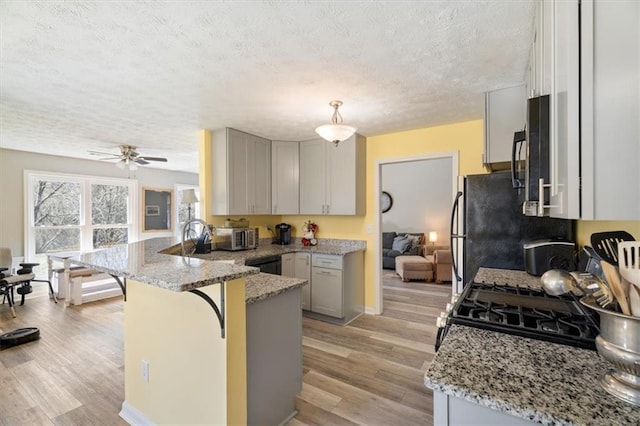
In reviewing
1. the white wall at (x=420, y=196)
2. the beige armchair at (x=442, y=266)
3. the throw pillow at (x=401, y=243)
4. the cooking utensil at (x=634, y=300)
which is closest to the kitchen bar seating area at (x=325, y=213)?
the cooking utensil at (x=634, y=300)

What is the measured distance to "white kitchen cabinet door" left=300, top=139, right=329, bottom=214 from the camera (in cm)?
412

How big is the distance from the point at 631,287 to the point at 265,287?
5.15ft

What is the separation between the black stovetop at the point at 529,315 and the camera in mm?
1030

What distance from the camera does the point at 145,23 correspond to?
5.19 feet

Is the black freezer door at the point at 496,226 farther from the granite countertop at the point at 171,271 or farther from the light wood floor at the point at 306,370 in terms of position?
the granite countertop at the point at 171,271

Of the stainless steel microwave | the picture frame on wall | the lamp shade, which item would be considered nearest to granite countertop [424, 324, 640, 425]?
the stainless steel microwave

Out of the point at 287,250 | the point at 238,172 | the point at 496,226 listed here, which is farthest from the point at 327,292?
the point at 496,226

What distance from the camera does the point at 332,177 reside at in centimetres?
404

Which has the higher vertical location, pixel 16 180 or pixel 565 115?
pixel 16 180

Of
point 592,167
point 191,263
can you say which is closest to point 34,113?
point 191,263

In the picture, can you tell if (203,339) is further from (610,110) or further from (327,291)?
(327,291)

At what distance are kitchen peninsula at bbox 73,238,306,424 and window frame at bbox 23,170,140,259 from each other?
4319 millimetres

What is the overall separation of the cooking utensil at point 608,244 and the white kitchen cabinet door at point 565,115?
190 mm

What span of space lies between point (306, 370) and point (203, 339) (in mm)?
1342
